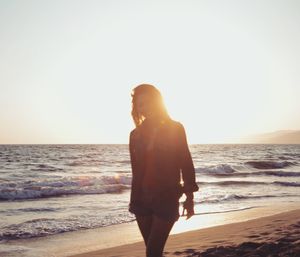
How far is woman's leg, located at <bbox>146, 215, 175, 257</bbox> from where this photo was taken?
295 cm

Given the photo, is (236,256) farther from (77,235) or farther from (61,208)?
(61,208)

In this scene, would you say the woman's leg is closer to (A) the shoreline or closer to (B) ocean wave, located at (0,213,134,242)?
(A) the shoreline

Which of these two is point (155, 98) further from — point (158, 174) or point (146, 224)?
Result: point (146, 224)

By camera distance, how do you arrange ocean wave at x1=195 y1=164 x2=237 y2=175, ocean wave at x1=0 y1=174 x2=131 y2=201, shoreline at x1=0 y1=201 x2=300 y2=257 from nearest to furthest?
shoreline at x1=0 y1=201 x2=300 y2=257 < ocean wave at x1=0 y1=174 x2=131 y2=201 < ocean wave at x1=195 y1=164 x2=237 y2=175

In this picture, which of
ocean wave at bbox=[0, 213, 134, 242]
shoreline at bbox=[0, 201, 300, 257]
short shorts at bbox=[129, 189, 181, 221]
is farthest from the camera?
ocean wave at bbox=[0, 213, 134, 242]

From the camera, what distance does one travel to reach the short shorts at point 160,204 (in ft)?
9.67

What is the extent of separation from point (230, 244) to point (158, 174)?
13.7ft

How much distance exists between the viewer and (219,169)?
3747 centimetres

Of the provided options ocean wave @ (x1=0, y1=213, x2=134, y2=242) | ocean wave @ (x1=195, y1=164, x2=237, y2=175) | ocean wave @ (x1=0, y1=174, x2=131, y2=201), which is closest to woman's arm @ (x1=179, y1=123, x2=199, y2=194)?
ocean wave @ (x1=0, y1=213, x2=134, y2=242)

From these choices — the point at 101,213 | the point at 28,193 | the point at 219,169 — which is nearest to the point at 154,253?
the point at 101,213

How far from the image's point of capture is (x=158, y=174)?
301cm

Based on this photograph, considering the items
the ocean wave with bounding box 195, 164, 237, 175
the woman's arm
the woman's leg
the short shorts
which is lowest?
the ocean wave with bounding box 195, 164, 237, 175

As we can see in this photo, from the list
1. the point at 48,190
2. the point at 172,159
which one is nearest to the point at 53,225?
the point at 172,159

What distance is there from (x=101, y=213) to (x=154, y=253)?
31.7 feet
